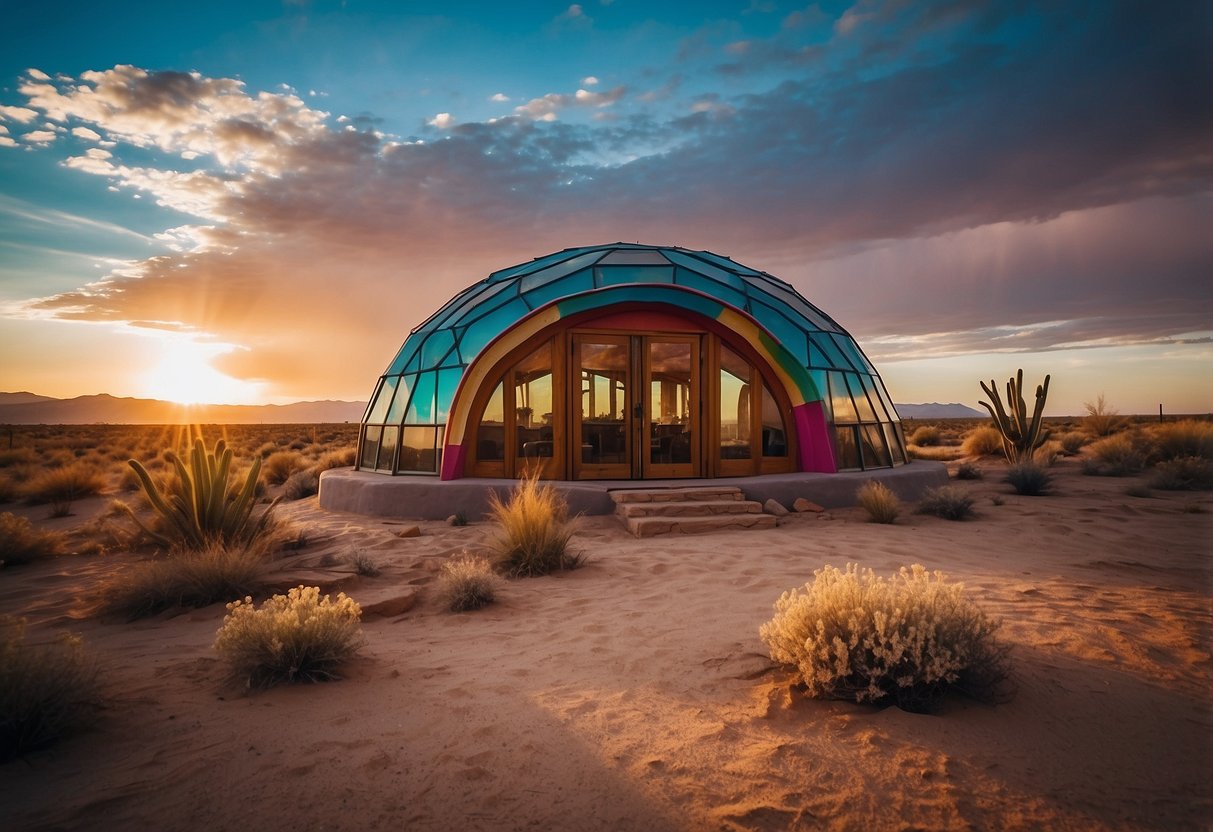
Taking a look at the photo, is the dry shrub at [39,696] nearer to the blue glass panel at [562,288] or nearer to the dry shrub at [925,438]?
the blue glass panel at [562,288]

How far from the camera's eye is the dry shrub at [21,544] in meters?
8.11

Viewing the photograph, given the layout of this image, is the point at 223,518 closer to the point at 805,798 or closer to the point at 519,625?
the point at 519,625

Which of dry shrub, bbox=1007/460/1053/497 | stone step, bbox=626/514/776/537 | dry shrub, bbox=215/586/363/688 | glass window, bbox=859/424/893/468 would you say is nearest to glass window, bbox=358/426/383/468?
stone step, bbox=626/514/776/537

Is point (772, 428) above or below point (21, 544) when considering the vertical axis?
above

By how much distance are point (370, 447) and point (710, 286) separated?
7.37 m

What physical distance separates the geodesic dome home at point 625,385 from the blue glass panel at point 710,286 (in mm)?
28

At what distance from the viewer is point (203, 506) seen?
788 cm

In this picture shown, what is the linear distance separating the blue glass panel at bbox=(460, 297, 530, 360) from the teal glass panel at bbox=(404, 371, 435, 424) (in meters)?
0.93

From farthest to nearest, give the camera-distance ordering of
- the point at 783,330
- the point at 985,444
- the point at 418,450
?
the point at 985,444
the point at 783,330
the point at 418,450

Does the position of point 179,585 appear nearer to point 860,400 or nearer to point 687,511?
point 687,511

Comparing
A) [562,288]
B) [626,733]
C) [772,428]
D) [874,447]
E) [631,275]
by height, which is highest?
[631,275]

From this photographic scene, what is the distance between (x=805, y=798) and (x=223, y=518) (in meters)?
7.66

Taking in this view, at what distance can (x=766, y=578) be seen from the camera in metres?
6.46

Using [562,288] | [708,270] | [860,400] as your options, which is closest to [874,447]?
[860,400]
